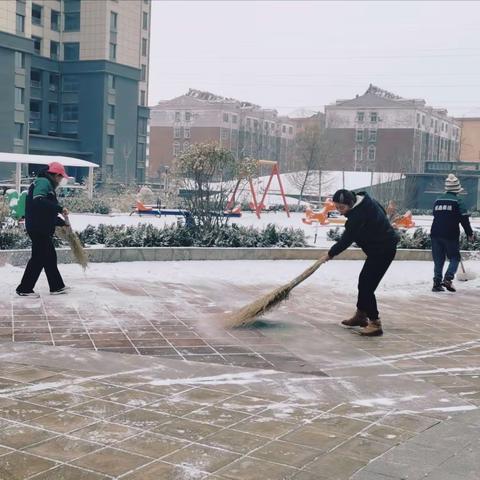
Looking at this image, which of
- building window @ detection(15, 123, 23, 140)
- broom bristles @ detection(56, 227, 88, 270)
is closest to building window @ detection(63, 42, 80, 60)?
building window @ detection(15, 123, 23, 140)

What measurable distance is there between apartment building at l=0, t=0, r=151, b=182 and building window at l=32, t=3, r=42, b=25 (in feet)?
0.25

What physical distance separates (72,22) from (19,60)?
28.0ft

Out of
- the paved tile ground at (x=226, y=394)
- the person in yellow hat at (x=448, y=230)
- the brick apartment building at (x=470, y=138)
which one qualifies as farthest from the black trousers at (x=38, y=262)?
the brick apartment building at (x=470, y=138)

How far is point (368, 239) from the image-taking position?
7133 mm

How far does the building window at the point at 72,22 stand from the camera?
189 ft

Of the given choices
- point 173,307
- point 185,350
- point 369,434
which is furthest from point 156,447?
point 173,307

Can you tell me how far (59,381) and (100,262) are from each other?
6.83 metres

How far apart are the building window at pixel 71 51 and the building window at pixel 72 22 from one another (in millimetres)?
1169

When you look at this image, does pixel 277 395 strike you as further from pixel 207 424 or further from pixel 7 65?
pixel 7 65

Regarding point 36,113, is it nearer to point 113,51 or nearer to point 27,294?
point 113,51

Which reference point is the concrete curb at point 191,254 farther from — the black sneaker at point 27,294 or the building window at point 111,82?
the building window at point 111,82

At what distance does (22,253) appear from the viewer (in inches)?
420

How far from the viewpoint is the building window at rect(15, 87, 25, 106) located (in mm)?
50938

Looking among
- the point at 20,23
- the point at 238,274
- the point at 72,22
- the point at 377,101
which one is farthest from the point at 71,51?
the point at 238,274
